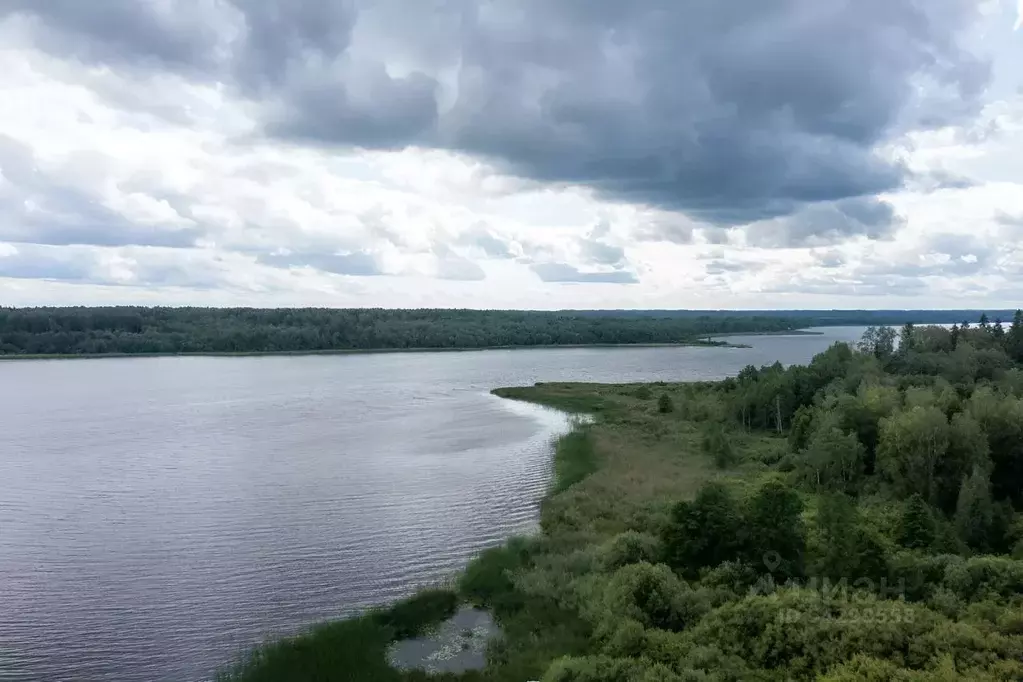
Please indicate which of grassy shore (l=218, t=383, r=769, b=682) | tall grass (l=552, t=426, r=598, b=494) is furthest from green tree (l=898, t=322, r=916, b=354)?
tall grass (l=552, t=426, r=598, b=494)

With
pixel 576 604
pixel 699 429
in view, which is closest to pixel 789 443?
pixel 699 429

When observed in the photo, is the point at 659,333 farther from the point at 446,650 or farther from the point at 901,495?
the point at 446,650

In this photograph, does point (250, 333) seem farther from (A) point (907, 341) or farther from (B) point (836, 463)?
(B) point (836, 463)

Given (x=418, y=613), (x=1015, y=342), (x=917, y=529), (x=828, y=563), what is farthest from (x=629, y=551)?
(x=1015, y=342)

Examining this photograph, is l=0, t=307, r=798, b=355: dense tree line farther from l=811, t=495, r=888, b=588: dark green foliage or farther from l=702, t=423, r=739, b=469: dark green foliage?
l=811, t=495, r=888, b=588: dark green foliage

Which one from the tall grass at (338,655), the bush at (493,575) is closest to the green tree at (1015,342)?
the bush at (493,575)

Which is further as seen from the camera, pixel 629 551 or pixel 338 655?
pixel 629 551
